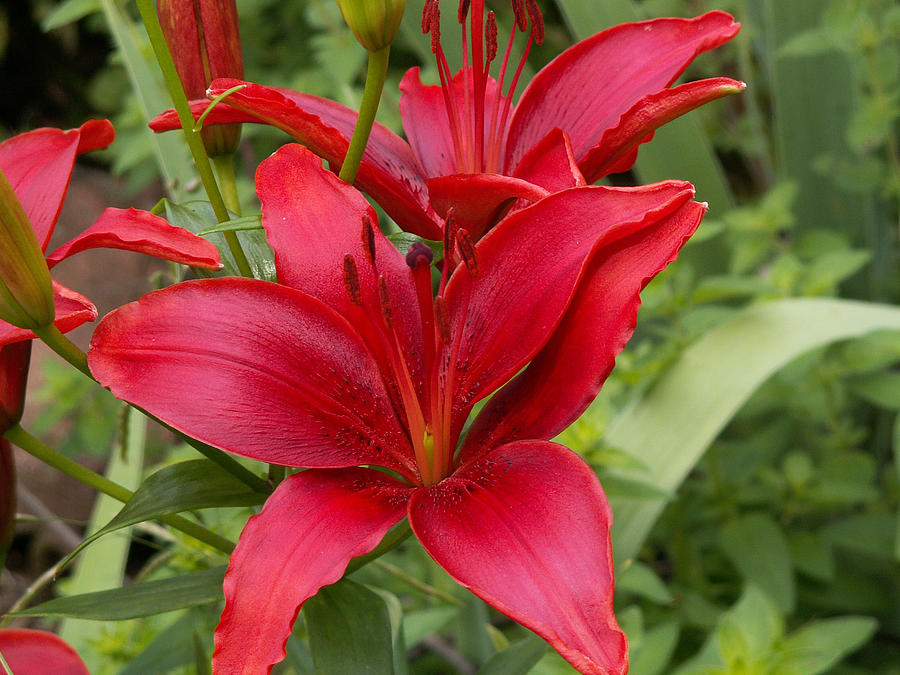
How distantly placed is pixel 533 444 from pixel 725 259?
3.86 feet

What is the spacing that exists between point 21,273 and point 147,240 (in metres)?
0.07

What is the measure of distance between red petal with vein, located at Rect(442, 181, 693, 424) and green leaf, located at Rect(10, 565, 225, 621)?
0.17 m

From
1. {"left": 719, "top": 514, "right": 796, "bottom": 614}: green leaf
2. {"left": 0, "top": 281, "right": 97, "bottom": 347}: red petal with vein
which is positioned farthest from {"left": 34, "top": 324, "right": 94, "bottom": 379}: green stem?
{"left": 719, "top": 514, "right": 796, "bottom": 614}: green leaf

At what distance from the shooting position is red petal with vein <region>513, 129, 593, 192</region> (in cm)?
56

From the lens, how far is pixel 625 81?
A: 0.64 meters

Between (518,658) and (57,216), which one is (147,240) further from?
(518,658)

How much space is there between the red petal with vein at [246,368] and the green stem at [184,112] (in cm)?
5

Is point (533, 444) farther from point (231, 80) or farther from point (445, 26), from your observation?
point (445, 26)

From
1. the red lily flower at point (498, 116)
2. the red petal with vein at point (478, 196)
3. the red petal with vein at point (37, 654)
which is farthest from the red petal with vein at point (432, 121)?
the red petal with vein at point (37, 654)

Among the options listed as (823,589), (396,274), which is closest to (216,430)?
(396,274)

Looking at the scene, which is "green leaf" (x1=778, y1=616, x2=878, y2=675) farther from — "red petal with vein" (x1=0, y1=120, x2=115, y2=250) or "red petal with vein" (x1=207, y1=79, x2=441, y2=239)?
"red petal with vein" (x1=0, y1=120, x2=115, y2=250)

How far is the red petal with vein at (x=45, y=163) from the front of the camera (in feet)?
1.95

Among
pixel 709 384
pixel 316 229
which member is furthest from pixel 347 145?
pixel 709 384

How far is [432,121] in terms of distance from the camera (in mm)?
726
